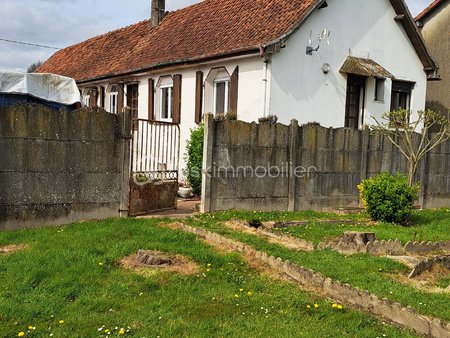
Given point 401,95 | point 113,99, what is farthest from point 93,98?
point 401,95

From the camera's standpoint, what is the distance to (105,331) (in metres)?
4.23

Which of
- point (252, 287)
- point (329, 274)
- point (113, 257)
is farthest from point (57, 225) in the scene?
point (329, 274)

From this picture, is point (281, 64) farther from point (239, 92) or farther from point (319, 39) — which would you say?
point (319, 39)

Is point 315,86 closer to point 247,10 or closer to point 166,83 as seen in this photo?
point 247,10

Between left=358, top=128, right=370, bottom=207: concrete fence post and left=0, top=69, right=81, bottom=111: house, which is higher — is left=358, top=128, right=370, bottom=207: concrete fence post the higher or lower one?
the lower one

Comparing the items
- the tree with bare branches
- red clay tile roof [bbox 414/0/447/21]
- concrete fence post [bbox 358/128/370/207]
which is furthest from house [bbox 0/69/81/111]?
red clay tile roof [bbox 414/0/447/21]

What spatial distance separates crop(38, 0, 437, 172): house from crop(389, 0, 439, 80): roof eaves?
32 mm

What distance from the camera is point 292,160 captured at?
10.9 m

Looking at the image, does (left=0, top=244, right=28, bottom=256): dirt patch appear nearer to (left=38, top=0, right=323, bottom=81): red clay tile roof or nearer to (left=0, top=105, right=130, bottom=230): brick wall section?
(left=0, top=105, right=130, bottom=230): brick wall section

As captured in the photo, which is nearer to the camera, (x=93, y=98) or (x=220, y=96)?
(x=220, y=96)

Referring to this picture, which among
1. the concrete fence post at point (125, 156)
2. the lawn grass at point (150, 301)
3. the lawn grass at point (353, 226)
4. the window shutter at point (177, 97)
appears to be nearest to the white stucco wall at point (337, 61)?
the lawn grass at point (353, 226)

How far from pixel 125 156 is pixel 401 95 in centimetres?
1129

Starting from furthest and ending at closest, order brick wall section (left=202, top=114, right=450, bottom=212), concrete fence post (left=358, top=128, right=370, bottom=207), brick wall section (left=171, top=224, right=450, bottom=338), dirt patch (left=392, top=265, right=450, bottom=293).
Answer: concrete fence post (left=358, top=128, right=370, bottom=207), brick wall section (left=202, top=114, right=450, bottom=212), dirt patch (left=392, top=265, right=450, bottom=293), brick wall section (left=171, top=224, right=450, bottom=338)

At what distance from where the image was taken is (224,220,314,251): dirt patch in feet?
24.8
